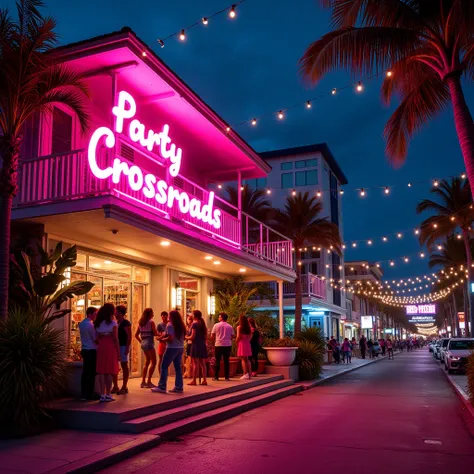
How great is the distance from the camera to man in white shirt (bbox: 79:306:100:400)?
998 cm

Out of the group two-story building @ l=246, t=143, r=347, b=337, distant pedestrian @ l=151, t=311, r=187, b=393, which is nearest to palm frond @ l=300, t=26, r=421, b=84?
distant pedestrian @ l=151, t=311, r=187, b=393

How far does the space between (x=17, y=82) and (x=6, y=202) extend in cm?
219

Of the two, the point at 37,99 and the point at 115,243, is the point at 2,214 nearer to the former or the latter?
the point at 37,99

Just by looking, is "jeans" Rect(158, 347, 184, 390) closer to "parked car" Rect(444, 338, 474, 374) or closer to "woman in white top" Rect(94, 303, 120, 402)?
"woman in white top" Rect(94, 303, 120, 402)

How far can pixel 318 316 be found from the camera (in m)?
40.9

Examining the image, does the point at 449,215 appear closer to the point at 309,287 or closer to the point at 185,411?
the point at 309,287

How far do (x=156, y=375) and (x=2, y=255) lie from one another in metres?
7.93

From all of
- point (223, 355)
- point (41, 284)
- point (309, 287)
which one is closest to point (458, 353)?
point (309, 287)

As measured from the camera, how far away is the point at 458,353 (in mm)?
25672

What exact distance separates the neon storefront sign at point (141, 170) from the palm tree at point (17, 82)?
131 cm

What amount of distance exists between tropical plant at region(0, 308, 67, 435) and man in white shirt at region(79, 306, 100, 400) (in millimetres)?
941

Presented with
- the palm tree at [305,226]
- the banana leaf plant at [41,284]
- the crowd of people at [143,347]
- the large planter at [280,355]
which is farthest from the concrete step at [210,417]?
the palm tree at [305,226]

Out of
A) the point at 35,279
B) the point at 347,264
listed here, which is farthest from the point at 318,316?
the point at 347,264

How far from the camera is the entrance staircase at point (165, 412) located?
28.9ft
